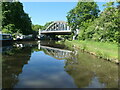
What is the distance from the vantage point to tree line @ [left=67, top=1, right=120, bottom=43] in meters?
19.8

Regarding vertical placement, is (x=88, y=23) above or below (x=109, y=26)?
above

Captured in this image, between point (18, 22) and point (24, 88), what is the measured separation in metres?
44.9

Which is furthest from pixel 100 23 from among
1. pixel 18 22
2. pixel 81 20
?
pixel 18 22

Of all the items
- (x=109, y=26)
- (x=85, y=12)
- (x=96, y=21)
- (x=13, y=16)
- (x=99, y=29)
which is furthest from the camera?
(x=13, y=16)

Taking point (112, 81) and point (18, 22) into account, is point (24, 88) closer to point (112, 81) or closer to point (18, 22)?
point (112, 81)

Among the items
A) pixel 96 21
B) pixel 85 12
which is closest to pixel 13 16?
pixel 85 12

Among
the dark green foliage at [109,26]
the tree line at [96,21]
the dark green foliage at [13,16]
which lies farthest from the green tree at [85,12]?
the dark green foliage at [13,16]

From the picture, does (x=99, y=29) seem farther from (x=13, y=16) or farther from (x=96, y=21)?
(x=13, y=16)

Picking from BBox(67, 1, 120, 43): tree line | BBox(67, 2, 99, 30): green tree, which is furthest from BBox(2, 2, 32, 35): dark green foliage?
BBox(67, 2, 99, 30): green tree

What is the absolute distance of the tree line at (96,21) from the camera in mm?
19828

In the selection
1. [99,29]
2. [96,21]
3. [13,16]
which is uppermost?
[13,16]

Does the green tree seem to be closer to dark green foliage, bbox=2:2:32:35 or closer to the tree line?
the tree line

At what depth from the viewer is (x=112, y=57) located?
12352 millimetres

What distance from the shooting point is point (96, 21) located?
26.5 metres
